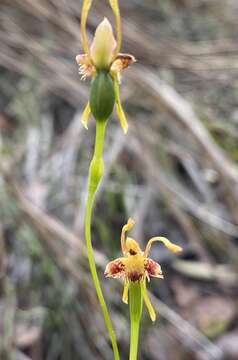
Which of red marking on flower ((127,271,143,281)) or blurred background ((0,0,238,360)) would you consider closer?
red marking on flower ((127,271,143,281))

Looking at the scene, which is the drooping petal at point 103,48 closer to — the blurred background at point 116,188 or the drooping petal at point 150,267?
the drooping petal at point 150,267

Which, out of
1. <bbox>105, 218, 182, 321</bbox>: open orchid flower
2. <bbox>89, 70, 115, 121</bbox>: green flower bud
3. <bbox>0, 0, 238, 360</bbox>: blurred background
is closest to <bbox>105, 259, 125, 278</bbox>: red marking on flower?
<bbox>105, 218, 182, 321</bbox>: open orchid flower

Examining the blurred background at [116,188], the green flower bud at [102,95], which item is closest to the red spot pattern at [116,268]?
the green flower bud at [102,95]

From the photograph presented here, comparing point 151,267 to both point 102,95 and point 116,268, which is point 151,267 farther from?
point 102,95

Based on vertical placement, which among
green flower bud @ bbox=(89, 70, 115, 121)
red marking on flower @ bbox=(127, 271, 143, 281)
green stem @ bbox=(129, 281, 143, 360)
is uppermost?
green flower bud @ bbox=(89, 70, 115, 121)

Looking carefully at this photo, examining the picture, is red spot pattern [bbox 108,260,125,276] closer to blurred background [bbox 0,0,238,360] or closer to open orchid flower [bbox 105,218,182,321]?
open orchid flower [bbox 105,218,182,321]

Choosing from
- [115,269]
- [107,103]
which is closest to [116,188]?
[115,269]

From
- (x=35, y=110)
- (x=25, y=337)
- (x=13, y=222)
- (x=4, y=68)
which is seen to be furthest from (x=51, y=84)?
(x=25, y=337)
